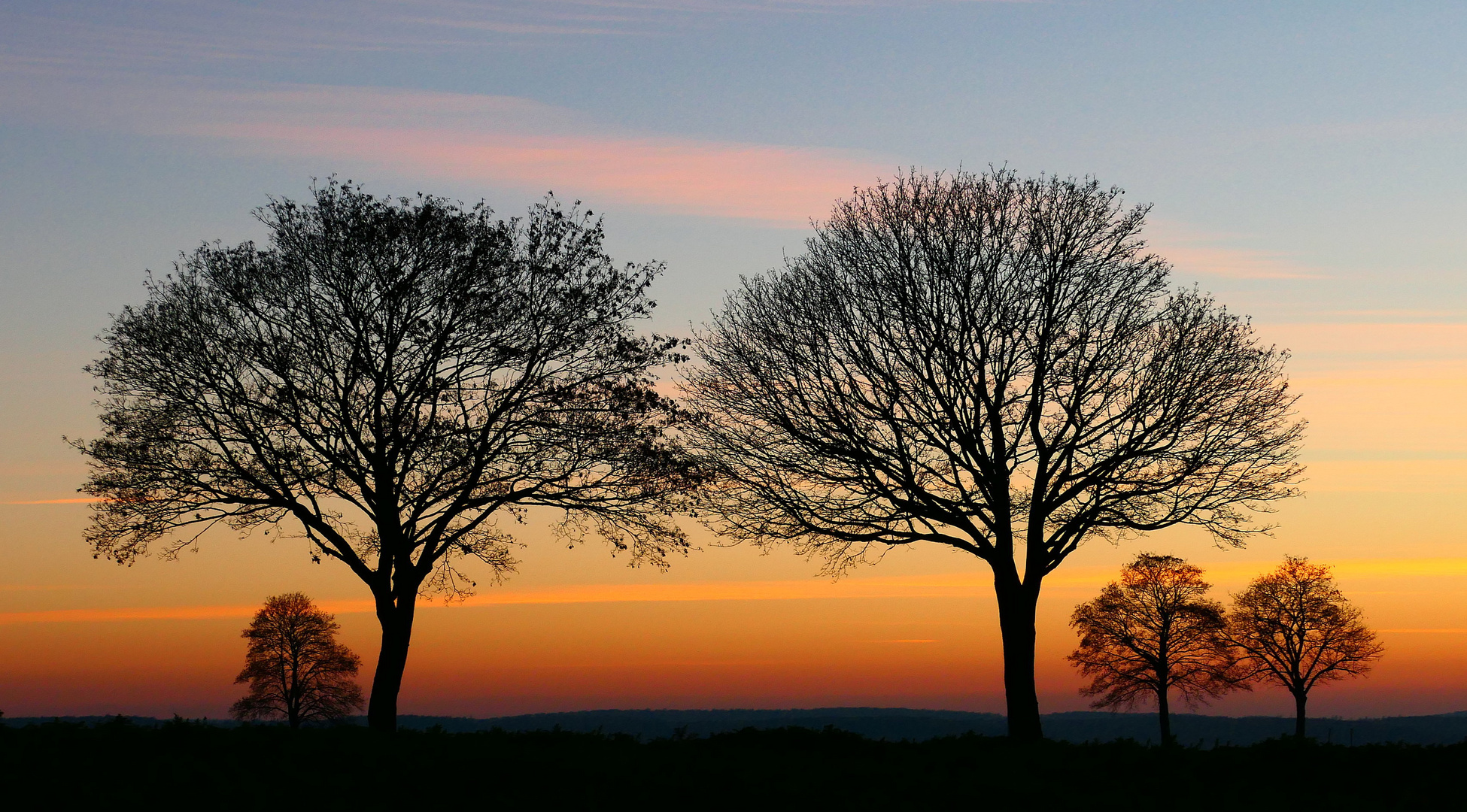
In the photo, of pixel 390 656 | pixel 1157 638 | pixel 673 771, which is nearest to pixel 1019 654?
pixel 673 771

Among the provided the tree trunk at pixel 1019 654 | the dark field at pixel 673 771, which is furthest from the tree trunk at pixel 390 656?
the tree trunk at pixel 1019 654

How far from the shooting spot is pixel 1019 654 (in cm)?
2880

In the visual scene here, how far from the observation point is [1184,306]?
95.9 ft

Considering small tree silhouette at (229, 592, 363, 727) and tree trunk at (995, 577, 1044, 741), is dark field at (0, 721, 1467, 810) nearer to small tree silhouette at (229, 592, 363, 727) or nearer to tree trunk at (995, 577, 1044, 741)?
tree trunk at (995, 577, 1044, 741)

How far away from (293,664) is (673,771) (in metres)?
57.5

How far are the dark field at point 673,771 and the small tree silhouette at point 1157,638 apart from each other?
43235 mm

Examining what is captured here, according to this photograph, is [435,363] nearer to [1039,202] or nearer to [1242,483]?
[1039,202]

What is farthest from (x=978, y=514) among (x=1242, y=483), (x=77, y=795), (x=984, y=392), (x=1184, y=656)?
(x=1184, y=656)

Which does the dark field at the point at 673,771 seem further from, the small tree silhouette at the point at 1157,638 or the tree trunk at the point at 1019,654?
the small tree silhouette at the point at 1157,638

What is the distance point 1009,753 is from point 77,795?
48.7 ft

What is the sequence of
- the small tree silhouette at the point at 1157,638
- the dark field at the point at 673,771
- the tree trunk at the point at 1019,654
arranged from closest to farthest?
1. the dark field at the point at 673,771
2. the tree trunk at the point at 1019,654
3. the small tree silhouette at the point at 1157,638

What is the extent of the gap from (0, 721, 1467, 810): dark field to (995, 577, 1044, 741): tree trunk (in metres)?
6.72

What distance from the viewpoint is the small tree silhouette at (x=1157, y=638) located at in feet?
208

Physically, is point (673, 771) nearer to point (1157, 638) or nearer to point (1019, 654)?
point (1019, 654)
